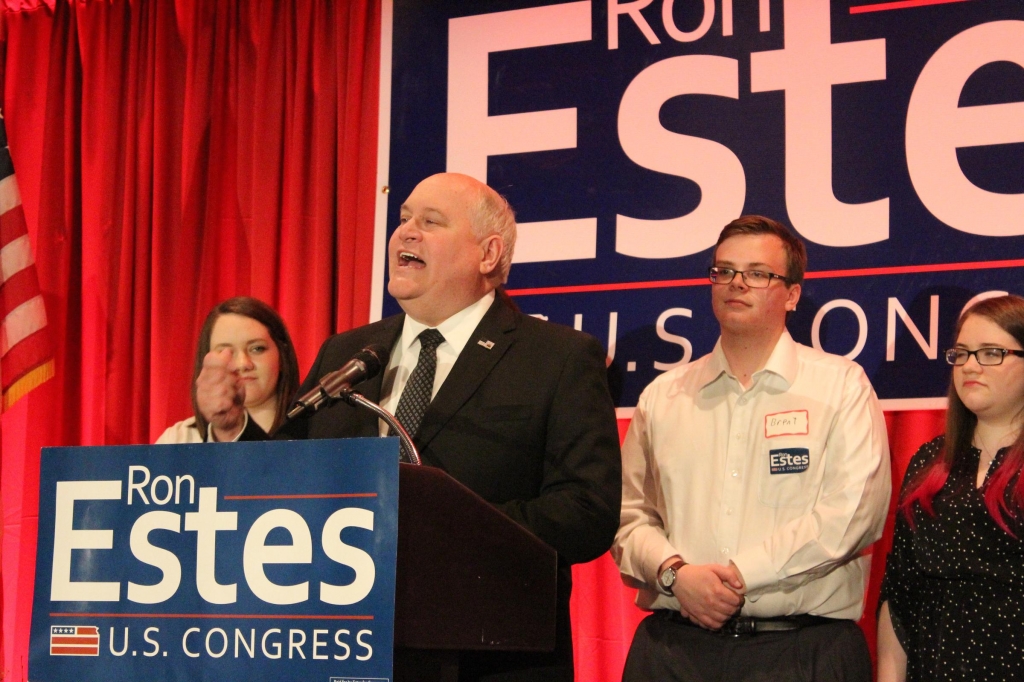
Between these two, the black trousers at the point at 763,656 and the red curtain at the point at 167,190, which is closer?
the black trousers at the point at 763,656

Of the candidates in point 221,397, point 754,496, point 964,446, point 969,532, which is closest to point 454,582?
point 221,397

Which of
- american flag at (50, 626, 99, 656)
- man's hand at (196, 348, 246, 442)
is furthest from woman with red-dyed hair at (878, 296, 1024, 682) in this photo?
american flag at (50, 626, 99, 656)

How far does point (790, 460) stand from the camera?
2.79m

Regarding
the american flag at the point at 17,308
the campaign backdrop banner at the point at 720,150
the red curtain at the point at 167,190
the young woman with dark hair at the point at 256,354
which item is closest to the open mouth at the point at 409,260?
the young woman with dark hair at the point at 256,354

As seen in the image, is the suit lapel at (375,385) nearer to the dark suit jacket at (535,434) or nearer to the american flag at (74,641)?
the dark suit jacket at (535,434)

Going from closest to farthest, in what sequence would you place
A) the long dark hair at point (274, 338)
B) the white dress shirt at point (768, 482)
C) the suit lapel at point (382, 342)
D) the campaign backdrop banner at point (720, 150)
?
the suit lapel at point (382, 342) → the white dress shirt at point (768, 482) → the long dark hair at point (274, 338) → the campaign backdrop banner at point (720, 150)

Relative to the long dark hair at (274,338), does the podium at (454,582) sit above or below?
below

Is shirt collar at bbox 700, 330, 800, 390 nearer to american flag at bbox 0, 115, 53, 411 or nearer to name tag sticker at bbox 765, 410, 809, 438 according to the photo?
name tag sticker at bbox 765, 410, 809, 438

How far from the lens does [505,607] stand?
5.75 feet

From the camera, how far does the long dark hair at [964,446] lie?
2.60 metres

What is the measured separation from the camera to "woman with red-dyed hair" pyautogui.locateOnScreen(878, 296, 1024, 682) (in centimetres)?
252

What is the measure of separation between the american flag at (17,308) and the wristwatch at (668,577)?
269cm

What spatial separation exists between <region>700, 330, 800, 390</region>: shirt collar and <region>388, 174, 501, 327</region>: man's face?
28.5 inches

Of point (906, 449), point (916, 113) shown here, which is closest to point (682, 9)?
point (916, 113)
